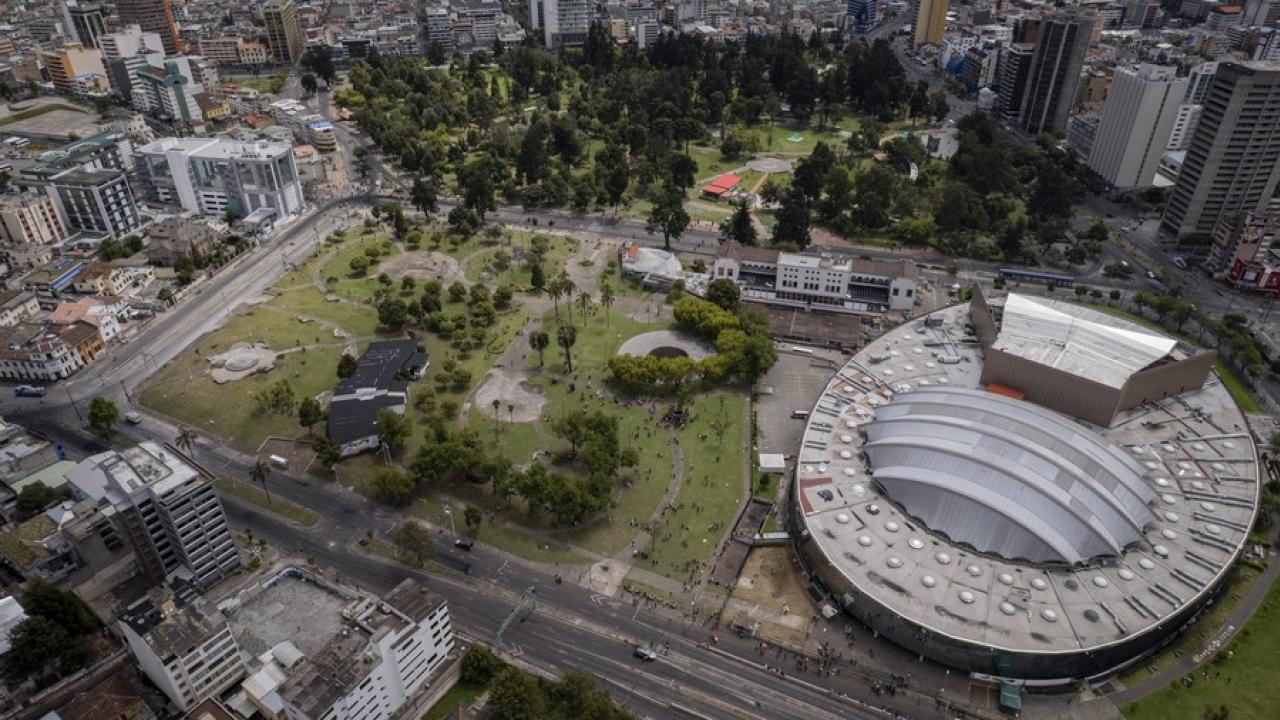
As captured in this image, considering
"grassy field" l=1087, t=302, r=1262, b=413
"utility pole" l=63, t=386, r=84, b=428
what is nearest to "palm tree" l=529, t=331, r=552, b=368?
"utility pole" l=63, t=386, r=84, b=428

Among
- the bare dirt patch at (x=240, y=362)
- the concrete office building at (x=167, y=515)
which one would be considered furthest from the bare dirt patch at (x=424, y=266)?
the concrete office building at (x=167, y=515)

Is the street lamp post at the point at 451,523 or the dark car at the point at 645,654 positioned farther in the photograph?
the street lamp post at the point at 451,523

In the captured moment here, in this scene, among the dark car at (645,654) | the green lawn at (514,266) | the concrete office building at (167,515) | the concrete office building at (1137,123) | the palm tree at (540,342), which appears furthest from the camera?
the concrete office building at (1137,123)

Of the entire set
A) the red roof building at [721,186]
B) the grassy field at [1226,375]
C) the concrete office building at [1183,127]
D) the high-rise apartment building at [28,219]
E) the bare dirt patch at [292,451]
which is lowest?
the bare dirt patch at [292,451]

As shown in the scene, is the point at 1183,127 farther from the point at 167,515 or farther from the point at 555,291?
the point at 167,515

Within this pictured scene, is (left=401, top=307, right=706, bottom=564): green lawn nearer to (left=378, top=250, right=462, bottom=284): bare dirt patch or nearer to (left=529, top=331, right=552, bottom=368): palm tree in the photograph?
(left=529, top=331, right=552, bottom=368): palm tree

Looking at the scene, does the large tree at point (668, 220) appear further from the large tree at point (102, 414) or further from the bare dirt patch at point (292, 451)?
the large tree at point (102, 414)
